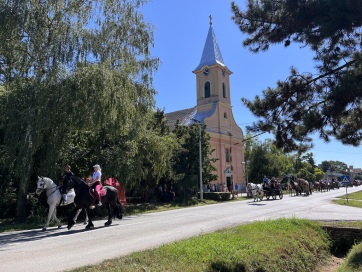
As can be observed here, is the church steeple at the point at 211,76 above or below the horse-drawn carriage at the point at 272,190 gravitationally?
above

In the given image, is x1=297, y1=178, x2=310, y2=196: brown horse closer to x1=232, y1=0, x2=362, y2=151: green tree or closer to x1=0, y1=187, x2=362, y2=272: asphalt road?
x1=0, y1=187, x2=362, y2=272: asphalt road

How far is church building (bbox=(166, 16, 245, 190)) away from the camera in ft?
184

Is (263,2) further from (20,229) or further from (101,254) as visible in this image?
(20,229)

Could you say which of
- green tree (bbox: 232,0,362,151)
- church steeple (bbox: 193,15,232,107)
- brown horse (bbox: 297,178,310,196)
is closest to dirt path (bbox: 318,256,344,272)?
green tree (bbox: 232,0,362,151)

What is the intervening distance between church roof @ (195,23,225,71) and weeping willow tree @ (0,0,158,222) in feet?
135

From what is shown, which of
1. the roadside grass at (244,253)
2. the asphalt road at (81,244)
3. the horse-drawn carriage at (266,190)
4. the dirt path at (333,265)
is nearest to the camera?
the roadside grass at (244,253)

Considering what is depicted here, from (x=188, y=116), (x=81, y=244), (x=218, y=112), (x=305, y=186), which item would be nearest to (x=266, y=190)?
(x=305, y=186)

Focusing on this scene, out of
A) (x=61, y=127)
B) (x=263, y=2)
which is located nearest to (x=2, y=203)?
(x=61, y=127)

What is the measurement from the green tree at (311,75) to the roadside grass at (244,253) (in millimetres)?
2771

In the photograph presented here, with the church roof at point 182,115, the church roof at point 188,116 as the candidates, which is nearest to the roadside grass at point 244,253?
the church roof at point 188,116

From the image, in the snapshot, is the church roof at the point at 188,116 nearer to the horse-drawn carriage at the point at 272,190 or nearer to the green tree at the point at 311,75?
the horse-drawn carriage at the point at 272,190

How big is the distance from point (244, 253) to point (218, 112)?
162 feet

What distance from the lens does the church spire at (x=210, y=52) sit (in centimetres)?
5897

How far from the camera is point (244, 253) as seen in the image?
8.45 meters
